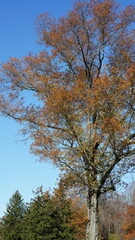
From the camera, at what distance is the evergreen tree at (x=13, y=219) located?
32156mm

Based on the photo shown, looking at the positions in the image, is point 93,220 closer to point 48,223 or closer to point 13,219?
point 48,223

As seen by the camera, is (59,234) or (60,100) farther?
(59,234)

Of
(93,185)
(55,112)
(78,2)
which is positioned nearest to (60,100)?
(55,112)

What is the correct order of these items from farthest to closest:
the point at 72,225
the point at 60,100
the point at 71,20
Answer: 1. the point at 72,225
2. the point at 71,20
3. the point at 60,100

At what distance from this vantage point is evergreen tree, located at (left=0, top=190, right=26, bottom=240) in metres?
32.2

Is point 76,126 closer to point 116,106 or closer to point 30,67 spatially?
point 116,106

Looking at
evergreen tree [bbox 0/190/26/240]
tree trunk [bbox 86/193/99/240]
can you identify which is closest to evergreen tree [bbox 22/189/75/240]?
evergreen tree [bbox 0/190/26/240]

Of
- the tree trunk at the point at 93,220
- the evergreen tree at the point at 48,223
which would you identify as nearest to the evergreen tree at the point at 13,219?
the evergreen tree at the point at 48,223

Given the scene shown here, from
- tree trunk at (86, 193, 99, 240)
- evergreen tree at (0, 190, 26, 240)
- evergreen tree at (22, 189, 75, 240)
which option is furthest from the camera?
evergreen tree at (0, 190, 26, 240)

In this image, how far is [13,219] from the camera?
118 feet

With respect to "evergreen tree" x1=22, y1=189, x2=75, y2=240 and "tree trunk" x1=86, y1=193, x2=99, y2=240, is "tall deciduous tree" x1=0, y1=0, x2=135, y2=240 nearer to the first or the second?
"tree trunk" x1=86, y1=193, x2=99, y2=240

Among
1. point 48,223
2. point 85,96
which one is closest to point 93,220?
point 85,96

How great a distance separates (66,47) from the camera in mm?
13320

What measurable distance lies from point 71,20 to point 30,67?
9.45 feet
